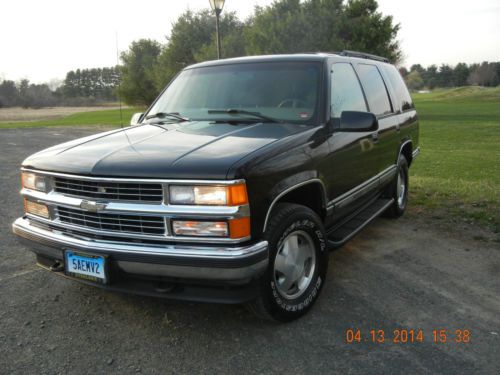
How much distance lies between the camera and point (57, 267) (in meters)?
3.23

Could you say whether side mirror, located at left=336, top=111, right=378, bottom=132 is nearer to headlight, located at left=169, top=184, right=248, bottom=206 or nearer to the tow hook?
headlight, located at left=169, top=184, right=248, bottom=206

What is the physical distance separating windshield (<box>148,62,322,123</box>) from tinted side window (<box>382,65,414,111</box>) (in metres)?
2.17

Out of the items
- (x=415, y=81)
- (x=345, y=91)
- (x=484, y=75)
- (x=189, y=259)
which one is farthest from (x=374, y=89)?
(x=415, y=81)

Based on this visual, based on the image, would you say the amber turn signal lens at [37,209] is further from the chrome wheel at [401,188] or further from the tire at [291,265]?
the chrome wheel at [401,188]

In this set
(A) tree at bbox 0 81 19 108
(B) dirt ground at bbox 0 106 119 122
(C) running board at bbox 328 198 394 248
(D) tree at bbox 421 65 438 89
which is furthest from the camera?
(D) tree at bbox 421 65 438 89

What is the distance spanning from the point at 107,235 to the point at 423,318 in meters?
2.30

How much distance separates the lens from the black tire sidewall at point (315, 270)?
9.71 ft

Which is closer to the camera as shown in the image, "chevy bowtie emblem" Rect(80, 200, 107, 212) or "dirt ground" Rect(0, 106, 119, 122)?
"chevy bowtie emblem" Rect(80, 200, 107, 212)

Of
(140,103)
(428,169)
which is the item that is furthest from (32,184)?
(140,103)

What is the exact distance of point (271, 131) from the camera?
133 inches

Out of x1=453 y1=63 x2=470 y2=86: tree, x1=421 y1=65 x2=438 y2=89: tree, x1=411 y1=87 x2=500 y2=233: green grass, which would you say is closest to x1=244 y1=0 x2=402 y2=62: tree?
x1=411 y1=87 x2=500 y2=233: green grass

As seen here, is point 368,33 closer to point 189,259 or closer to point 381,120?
point 381,120

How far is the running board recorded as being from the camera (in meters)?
3.88

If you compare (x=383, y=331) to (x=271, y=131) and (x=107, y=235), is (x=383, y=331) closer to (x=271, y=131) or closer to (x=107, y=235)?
(x=271, y=131)
